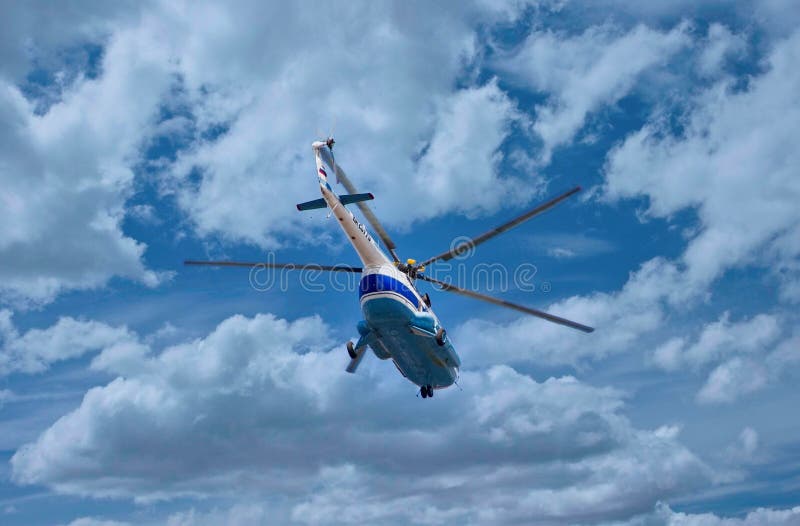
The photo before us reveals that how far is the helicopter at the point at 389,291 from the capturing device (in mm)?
69125

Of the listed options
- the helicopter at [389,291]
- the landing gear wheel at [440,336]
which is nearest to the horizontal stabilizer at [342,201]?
the helicopter at [389,291]

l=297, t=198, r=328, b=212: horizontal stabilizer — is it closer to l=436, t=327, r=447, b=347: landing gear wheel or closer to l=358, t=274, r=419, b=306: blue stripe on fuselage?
l=358, t=274, r=419, b=306: blue stripe on fuselage

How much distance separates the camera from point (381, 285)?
226 ft

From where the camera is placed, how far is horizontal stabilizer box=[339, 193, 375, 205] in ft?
225

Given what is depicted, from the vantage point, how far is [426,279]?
250 ft

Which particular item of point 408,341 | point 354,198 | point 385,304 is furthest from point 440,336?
point 354,198

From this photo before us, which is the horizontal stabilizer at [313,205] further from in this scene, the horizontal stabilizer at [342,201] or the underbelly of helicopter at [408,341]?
→ the underbelly of helicopter at [408,341]

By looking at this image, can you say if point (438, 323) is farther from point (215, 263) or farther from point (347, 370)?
point (215, 263)

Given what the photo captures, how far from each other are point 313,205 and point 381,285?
36.1 ft

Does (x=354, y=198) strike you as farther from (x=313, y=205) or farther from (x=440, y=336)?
(x=440, y=336)

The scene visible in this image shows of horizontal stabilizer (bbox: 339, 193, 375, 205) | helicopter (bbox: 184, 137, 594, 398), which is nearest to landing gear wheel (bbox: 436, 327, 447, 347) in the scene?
helicopter (bbox: 184, 137, 594, 398)

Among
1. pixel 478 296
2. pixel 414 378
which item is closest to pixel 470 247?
pixel 478 296

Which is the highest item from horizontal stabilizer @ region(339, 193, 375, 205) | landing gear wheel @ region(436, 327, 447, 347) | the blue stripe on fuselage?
horizontal stabilizer @ region(339, 193, 375, 205)

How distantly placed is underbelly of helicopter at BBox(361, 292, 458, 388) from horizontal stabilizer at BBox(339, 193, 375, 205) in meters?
8.96
